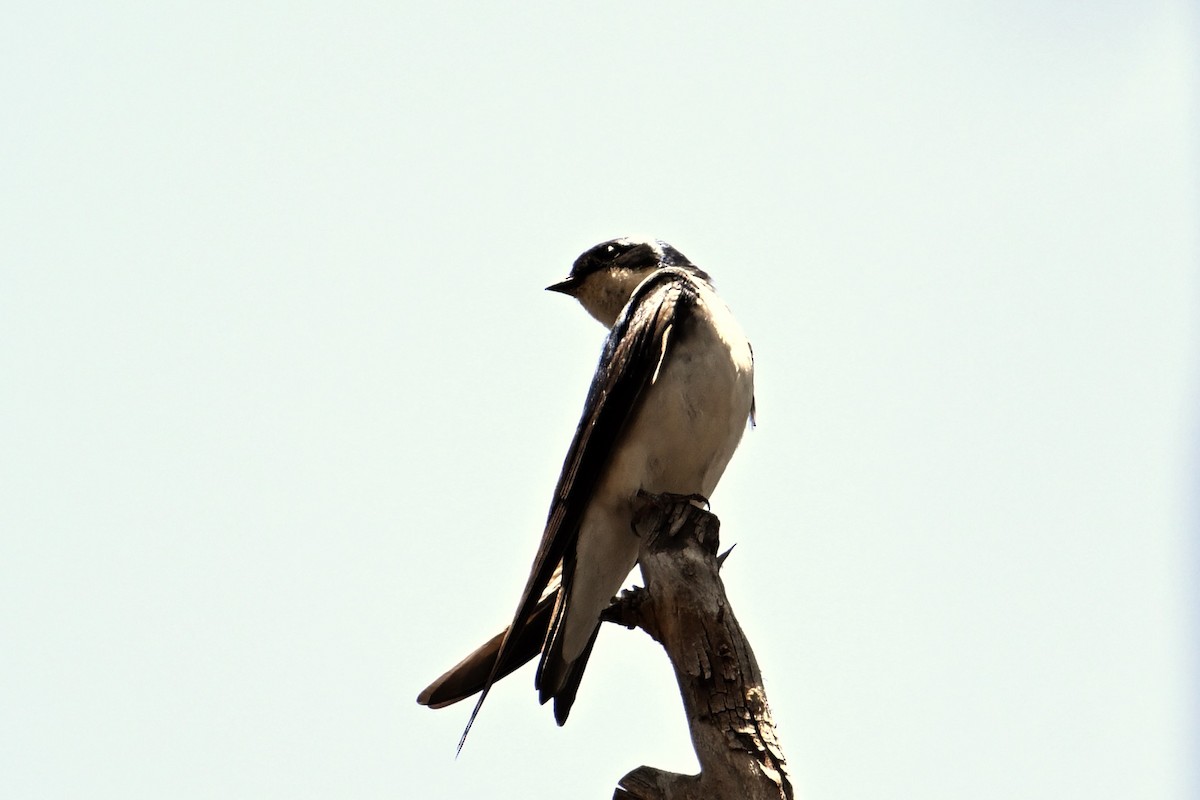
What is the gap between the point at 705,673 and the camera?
181 inches

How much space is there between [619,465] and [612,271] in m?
2.12

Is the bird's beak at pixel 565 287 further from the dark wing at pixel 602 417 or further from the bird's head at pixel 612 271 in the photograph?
the dark wing at pixel 602 417

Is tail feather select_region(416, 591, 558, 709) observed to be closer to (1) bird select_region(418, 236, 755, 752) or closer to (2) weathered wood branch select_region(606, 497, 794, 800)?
(1) bird select_region(418, 236, 755, 752)

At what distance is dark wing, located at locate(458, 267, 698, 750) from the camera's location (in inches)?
232

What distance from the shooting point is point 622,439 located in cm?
620

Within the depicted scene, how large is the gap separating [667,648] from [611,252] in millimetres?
3713

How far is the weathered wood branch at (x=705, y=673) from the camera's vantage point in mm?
4301

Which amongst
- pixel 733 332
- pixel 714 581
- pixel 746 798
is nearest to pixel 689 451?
pixel 733 332

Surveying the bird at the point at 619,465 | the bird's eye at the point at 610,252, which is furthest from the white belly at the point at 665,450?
the bird's eye at the point at 610,252

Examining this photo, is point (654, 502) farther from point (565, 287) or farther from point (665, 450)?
point (565, 287)

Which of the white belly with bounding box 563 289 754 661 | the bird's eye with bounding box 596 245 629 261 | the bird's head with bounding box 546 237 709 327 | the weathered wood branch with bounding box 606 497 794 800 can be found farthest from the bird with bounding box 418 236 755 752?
the bird's eye with bounding box 596 245 629 261

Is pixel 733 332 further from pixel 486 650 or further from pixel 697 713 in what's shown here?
pixel 697 713

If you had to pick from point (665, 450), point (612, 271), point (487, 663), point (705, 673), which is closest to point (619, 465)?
point (665, 450)

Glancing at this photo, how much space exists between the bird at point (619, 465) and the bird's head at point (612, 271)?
1300 mm
